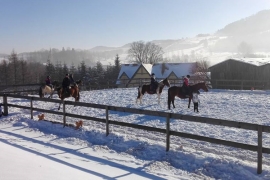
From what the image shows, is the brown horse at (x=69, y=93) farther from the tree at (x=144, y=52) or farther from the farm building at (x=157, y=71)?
the tree at (x=144, y=52)

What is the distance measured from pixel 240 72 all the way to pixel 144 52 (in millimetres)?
61306

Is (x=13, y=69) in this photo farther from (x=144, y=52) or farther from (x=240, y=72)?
(x=240, y=72)

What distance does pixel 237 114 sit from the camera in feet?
49.8

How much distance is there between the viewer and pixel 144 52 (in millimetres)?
97750

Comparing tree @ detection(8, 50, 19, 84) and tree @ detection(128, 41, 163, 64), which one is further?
tree @ detection(128, 41, 163, 64)

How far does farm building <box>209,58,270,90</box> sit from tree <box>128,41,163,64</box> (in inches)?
2230

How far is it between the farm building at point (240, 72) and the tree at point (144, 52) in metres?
56.7

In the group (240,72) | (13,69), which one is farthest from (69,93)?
(13,69)

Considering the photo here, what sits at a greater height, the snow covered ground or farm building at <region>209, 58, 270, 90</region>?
farm building at <region>209, 58, 270, 90</region>

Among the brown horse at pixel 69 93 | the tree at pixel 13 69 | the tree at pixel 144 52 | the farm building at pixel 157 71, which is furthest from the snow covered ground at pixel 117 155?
the tree at pixel 144 52

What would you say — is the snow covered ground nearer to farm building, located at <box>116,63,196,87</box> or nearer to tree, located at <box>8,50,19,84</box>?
farm building, located at <box>116,63,196,87</box>

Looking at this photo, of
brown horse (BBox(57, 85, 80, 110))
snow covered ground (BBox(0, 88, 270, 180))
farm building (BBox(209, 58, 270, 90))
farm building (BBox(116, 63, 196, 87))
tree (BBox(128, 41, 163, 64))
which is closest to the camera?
snow covered ground (BBox(0, 88, 270, 180))

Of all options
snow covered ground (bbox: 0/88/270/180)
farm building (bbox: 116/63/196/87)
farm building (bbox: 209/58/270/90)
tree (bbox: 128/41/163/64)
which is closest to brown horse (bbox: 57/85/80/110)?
snow covered ground (bbox: 0/88/270/180)

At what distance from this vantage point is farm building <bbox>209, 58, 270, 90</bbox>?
3591 centimetres
